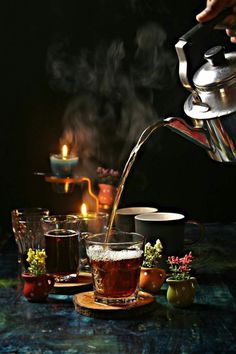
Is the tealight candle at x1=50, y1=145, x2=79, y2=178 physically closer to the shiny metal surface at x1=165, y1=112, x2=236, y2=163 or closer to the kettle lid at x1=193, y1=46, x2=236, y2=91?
the shiny metal surface at x1=165, y1=112, x2=236, y2=163

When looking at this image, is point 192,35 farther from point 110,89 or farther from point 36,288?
point 110,89

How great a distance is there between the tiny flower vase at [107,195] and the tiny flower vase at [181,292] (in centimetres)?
117

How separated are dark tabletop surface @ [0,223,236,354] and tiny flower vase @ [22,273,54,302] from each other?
20 millimetres

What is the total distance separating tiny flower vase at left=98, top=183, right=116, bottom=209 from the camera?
2.81 metres

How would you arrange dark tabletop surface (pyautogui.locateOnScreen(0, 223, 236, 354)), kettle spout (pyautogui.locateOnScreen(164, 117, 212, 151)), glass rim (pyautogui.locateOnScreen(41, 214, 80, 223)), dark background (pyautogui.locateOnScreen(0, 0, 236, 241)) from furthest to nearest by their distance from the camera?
dark background (pyautogui.locateOnScreen(0, 0, 236, 241)) < glass rim (pyautogui.locateOnScreen(41, 214, 80, 223)) < kettle spout (pyautogui.locateOnScreen(164, 117, 212, 151)) < dark tabletop surface (pyautogui.locateOnScreen(0, 223, 236, 354))

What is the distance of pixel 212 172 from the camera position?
3.30 m

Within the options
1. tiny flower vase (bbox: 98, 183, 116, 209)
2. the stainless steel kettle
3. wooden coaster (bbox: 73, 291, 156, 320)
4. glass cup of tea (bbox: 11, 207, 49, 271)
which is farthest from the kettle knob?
tiny flower vase (bbox: 98, 183, 116, 209)

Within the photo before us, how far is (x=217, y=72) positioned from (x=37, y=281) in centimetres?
68

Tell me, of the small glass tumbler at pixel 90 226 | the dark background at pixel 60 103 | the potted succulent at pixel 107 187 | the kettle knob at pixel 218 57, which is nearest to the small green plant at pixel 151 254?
the small glass tumbler at pixel 90 226

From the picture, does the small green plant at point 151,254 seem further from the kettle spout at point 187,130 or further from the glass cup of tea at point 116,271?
the kettle spout at point 187,130

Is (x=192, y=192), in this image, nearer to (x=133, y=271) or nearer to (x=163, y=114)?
(x=163, y=114)

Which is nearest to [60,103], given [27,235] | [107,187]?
[107,187]

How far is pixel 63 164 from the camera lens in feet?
9.44

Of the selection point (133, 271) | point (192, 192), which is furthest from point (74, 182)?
point (133, 271)
